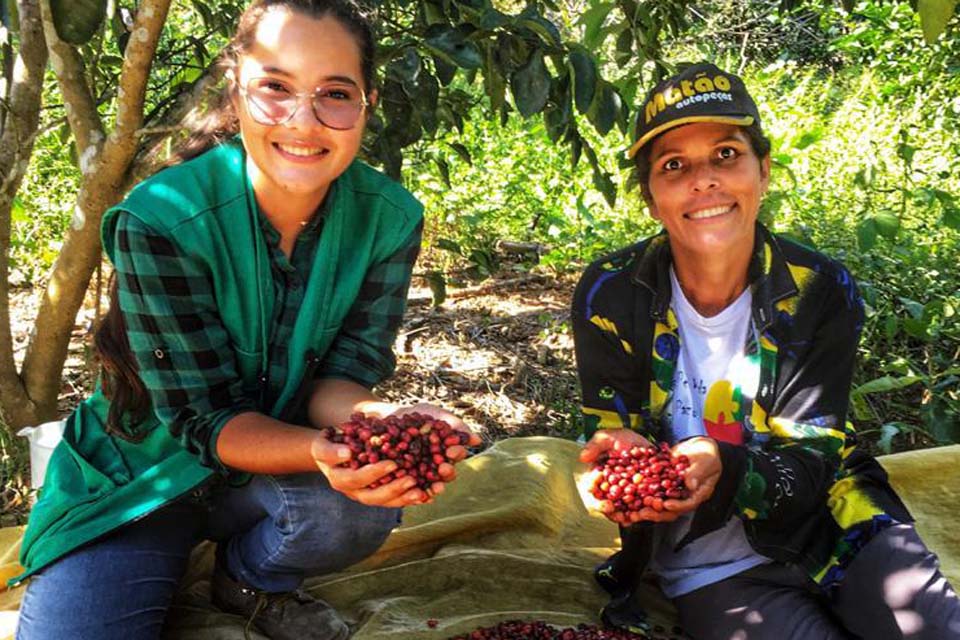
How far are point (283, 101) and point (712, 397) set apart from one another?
3.40ft

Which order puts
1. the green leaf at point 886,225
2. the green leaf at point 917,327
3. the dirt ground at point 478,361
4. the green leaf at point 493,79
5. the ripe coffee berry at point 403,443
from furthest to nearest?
the dirt ground at point 478,361, the green leaf at point 917,327, the green leaf at point 886,225, the green leaf at point 493,79, the ripe coffee berry at point 403,443

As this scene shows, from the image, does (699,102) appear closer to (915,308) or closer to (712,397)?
(712,397)

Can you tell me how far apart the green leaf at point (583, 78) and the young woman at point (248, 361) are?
401 mm

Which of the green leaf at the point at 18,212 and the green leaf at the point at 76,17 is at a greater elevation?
the green leaf at the point at 76,17

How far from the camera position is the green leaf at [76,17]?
155 cm

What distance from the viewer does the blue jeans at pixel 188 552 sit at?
1.65 meters

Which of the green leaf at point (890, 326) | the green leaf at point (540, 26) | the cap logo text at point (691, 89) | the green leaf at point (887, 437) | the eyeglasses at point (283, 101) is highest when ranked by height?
the green leaf at point (540, 26)

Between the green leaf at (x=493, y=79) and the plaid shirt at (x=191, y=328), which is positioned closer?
the plaid shirt at (x=191, y=328)

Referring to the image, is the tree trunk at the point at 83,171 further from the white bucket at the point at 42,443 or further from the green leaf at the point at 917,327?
the green leaf at the point at 917,327

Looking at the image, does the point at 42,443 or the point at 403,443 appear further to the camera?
the point at 42,443

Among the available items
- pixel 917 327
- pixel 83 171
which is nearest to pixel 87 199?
pixel 83 171

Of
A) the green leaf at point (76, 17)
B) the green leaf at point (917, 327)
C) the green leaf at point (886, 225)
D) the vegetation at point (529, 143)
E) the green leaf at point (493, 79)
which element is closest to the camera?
the green leaf at point (76, 17)

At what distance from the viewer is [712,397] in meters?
1.89

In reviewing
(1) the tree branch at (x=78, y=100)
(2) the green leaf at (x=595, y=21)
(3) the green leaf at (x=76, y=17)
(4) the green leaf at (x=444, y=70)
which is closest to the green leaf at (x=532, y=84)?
(4) the green leaf at (x=444, y=70)
